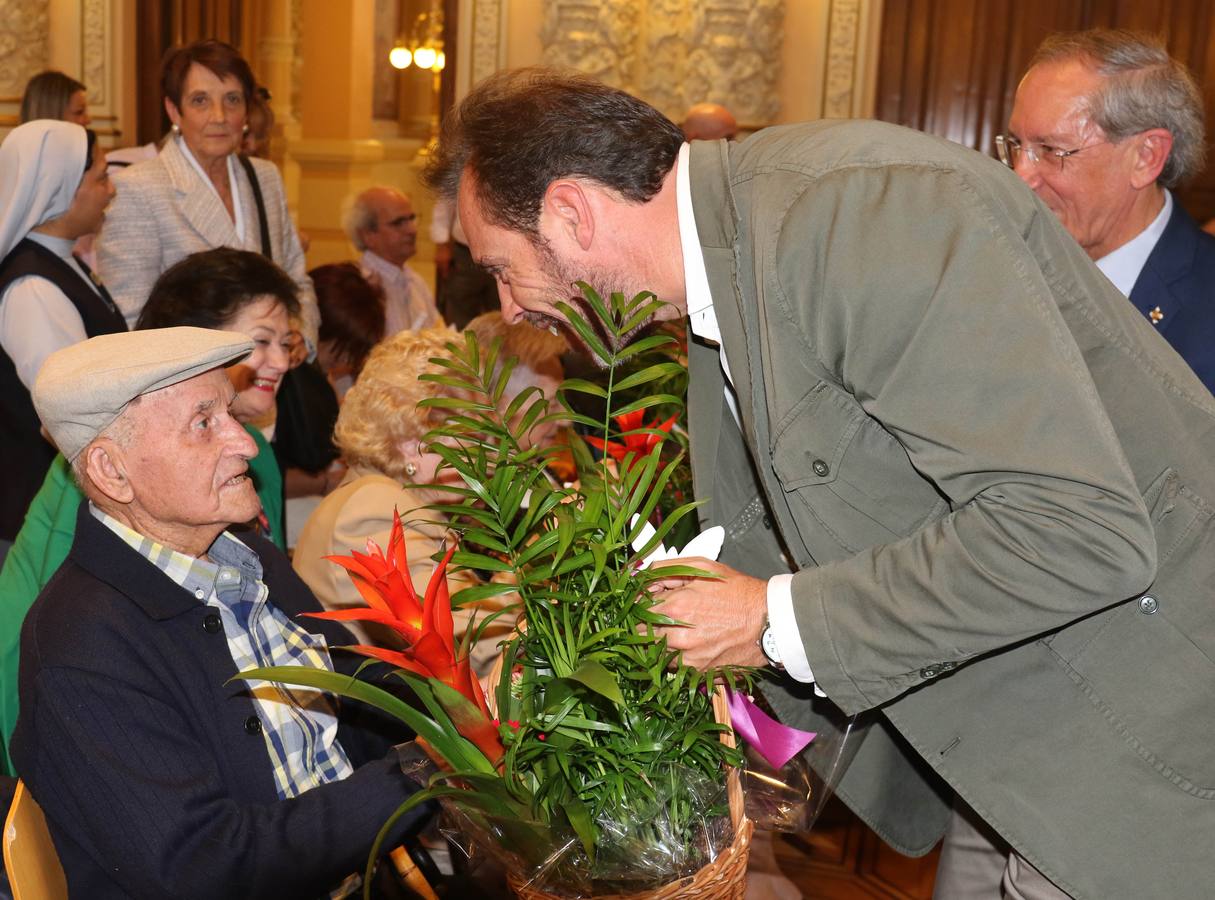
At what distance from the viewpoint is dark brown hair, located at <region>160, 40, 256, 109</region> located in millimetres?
4734

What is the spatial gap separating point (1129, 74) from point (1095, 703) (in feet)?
5.96

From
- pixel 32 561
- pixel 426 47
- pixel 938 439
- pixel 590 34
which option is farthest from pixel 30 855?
pixel 426 47

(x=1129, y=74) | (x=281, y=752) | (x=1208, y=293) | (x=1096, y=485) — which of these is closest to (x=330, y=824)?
(x=281, y=752)

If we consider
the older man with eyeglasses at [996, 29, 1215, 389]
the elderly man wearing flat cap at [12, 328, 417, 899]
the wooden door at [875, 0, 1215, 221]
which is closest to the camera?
the elderly man wearing flat cap at [12, 328, 417, 899]

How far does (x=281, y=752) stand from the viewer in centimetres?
210

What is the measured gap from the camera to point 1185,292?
273 cm

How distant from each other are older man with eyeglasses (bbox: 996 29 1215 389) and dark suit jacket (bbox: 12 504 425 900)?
1.98 meters

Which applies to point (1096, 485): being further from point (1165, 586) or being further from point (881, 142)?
point (881, 142)

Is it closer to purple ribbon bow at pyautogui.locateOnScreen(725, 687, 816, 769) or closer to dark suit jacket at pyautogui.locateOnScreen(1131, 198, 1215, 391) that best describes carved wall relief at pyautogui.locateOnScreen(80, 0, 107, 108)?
dark suit jacket at pyautogui.locateOnScreen(1131, 198, 1215, 391)

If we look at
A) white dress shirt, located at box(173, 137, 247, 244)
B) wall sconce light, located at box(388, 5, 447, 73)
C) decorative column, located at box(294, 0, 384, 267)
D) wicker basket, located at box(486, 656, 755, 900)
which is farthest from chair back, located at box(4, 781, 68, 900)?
wall sconce light, located at box(388, 5, 447, 73)

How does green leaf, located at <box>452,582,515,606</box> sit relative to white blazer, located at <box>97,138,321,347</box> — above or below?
below

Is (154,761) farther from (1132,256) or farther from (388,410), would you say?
(1132,256)

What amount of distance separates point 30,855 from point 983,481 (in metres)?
1.30

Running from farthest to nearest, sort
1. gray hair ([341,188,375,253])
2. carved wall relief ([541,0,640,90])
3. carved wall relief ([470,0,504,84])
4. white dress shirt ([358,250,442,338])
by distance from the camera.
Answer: carved wall relief ([470,0,504,84])
carved wall relief ([541,0,640,90])
gray hair ([341,188,375,253])
white dress shirt ([358,250,442,338])
